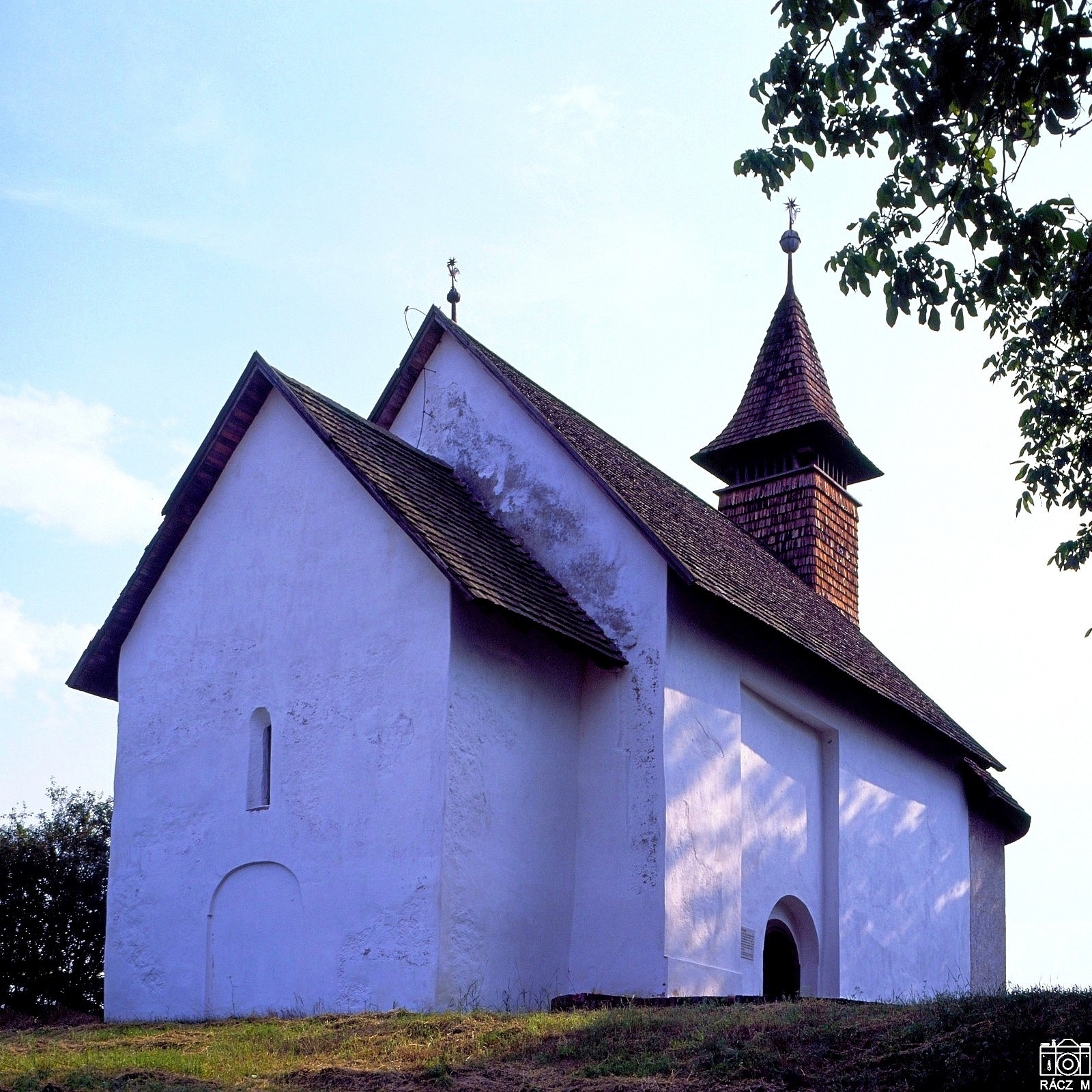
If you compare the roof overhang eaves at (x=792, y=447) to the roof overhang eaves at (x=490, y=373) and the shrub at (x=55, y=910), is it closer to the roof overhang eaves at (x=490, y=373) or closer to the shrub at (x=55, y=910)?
the roof overhang eaves at (x=490, y=373)

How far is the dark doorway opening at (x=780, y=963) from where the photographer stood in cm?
1864

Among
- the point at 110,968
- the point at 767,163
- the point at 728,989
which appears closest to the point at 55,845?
the point at 110,968

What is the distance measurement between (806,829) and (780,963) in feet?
5.97

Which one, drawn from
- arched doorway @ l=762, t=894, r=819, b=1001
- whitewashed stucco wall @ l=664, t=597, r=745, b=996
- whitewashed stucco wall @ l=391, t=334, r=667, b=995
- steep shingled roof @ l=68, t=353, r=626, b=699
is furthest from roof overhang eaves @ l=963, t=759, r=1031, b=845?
steep shingled roof @ l=68, t=353, r=626, b=699

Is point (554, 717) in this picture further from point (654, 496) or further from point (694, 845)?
point (654, 496)

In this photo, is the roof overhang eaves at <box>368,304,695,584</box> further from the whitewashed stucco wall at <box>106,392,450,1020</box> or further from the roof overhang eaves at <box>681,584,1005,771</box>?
the whitewashed stucco wall at <box>106,392,450,1020</box>

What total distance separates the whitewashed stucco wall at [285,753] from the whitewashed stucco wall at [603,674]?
2.51 m

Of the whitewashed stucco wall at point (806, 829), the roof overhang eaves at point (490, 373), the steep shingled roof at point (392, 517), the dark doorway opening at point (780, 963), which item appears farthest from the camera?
the dark doorway opening at point (780, 963)

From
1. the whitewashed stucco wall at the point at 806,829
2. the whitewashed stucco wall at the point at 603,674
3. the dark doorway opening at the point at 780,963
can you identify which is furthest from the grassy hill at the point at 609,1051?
the dark doorway opening at the point at 780,963

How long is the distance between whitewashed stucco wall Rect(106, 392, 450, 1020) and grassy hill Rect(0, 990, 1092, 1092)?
2103 mm

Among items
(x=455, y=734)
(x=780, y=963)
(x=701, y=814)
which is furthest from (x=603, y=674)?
(x=780, y=963)

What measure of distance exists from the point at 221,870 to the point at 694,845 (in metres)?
5.35

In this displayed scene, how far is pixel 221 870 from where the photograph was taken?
16.2 m

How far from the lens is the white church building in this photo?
15.2 metres
